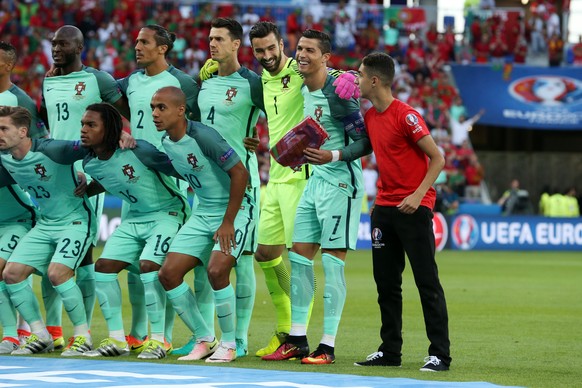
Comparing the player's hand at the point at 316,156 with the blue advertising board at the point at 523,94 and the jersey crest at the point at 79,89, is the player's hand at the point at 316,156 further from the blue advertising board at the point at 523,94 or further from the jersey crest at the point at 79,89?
the blue advertising board at the point at 523,94

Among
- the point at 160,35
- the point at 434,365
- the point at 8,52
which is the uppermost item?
the point at 160,35

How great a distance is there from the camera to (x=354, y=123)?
8.84m

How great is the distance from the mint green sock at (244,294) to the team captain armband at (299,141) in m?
1.02

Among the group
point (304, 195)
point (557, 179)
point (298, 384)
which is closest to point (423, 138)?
point (304, 195)

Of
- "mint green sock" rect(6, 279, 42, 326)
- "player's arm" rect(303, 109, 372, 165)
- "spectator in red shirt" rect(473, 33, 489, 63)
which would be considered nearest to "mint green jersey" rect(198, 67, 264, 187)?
"player's arm" rect(303, 109, 372, 165)

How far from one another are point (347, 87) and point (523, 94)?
27.4 m

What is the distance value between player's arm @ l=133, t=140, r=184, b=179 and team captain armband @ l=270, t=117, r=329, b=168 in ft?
3.15

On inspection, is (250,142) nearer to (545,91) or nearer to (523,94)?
(523,94)

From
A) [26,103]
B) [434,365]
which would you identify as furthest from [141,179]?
[434,365]

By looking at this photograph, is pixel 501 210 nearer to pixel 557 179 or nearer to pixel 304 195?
pixel 557 179

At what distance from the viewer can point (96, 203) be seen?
1010 centimetres

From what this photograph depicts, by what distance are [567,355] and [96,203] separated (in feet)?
13.6

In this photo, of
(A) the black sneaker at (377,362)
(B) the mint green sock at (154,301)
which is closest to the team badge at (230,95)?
(B) the mint green sock at (154,301)

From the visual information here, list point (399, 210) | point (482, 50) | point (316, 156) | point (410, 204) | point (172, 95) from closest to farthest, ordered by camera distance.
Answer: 1. point (410, 204)
2. point (399, 210)
3. point (316, 156)
4. point (172, 95)
5. point (482, 50)
